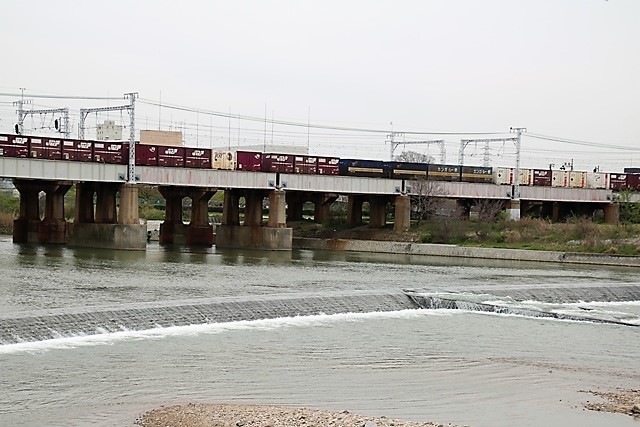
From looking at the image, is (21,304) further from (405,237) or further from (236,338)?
(405,237)

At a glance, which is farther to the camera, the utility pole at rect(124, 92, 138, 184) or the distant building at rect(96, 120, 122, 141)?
the distant building at rect(96, 120, 122, 141)

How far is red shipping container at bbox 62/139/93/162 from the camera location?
212 ft

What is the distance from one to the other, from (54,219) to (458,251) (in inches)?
1176

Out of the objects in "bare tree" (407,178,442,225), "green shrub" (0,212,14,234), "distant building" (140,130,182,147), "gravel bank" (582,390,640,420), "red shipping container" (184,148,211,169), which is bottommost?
"green shrub" (0,212,14,234)

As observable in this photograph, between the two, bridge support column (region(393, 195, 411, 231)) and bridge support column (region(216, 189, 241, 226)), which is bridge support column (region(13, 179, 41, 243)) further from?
bridge support column (region(393, 195, 411, 231))

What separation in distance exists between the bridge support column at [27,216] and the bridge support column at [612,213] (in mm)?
52552

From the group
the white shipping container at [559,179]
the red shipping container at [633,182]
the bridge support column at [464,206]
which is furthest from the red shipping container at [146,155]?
the red shipping container at [633,182]

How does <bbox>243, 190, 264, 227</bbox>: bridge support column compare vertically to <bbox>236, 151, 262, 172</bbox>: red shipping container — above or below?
below

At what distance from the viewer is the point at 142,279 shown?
4378 centimetres

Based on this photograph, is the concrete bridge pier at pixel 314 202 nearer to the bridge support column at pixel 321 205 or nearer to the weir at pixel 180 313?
the bridge support column at pixel 321 205

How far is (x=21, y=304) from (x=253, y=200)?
44.9 meters

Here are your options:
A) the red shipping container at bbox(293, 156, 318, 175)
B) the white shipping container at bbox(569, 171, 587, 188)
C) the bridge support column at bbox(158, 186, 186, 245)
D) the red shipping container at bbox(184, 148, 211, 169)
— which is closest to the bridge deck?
the red shipping container at bbox(184, 148, 211, 169)

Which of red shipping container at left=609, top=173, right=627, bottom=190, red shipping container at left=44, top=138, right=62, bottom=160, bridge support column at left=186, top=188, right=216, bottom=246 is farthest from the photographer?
red shipping container at left=609, top=173, right=627, bottom=190

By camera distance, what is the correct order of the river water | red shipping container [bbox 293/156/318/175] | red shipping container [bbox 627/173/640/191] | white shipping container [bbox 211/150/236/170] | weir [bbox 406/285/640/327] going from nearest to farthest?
1. the river water
2. weir [bbox 406/285/640/327]
3. white shipping container [bbox 211/150/236/170]
4. red shipping container [bbox 293/156/318/175]
5. red shipping container [bbox 627/173/640/191]
